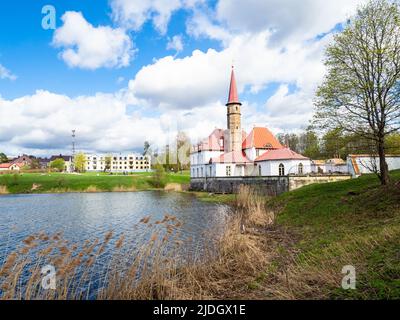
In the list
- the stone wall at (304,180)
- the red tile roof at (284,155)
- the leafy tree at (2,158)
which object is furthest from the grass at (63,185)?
the leafy tree at (2,158)

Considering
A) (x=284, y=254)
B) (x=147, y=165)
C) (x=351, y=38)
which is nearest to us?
(x=284, y=254)

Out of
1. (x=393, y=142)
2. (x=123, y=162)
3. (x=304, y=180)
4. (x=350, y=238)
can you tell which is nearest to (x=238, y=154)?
(x=304, y=180)

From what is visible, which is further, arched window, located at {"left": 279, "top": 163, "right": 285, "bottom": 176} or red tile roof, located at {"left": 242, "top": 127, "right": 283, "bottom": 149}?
red tile roof, located at {"left": 242, "top": 127, "right": 283, "bottom": 149}

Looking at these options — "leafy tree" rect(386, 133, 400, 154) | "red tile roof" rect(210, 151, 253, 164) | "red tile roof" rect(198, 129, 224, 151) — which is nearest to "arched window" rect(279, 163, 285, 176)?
"red tile roof" rect(210, 151, 253, 164)

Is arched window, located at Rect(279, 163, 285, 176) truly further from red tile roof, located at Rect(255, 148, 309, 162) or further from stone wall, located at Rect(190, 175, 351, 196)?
stone wall, located at Rect(190, 175, 351, 196)

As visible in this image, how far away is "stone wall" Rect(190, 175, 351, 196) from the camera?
33.1m

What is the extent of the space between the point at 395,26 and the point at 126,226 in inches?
746

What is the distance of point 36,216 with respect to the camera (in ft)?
78.2

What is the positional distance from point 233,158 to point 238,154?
1.43 metres

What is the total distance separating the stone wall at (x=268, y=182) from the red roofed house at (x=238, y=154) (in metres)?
2.43

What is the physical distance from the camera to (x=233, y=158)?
50.3 metres

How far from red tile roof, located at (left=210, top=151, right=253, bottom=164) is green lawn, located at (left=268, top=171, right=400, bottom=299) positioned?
3019 centimetres
